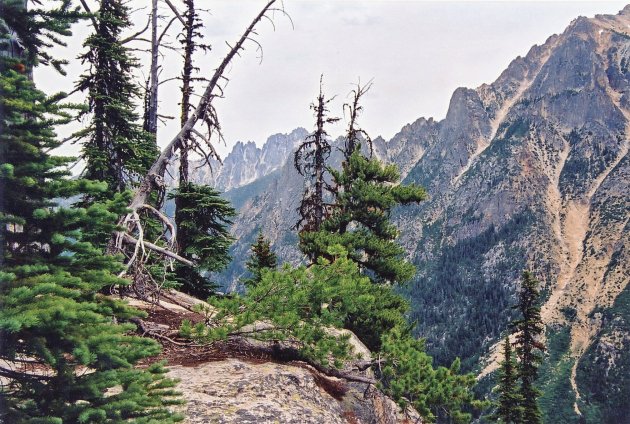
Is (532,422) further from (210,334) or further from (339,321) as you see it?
(210,334)

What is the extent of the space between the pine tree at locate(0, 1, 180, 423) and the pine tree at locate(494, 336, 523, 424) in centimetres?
3586

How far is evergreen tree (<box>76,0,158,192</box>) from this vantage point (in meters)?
19.1

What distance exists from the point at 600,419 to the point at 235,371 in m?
193

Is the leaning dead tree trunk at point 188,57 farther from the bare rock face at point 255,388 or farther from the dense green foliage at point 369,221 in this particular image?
the bare rock face at point 255,388

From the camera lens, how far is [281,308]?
9.95m

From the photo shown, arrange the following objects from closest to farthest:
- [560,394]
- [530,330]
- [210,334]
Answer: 1. [210,334]
2. [530,330]
3. [560,394]

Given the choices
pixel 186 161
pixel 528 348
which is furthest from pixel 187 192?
pixel 528 348

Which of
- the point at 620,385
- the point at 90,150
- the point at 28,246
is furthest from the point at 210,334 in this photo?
the point at 620,385


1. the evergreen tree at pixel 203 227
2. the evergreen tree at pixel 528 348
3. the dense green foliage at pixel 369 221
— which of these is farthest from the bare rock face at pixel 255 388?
the evergreen tree at pixel 528 348

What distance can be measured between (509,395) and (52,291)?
38.4m

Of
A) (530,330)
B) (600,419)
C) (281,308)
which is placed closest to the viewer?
(281,308)

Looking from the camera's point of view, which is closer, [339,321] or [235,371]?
[235,371]

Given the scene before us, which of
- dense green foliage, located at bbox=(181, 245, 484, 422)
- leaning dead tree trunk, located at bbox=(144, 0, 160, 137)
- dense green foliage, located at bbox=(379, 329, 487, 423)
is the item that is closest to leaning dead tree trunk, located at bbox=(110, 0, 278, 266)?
dense green foliage, located at bbox=(181, 245, 484, 422)

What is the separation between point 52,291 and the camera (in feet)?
16.3
